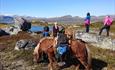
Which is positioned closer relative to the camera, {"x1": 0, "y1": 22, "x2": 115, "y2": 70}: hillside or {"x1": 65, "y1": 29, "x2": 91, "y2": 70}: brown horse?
{"x1": 65, "y1": 29, "x2": 91, "y2": 70}: brown horse

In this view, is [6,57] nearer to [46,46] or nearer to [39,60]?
[39,60]

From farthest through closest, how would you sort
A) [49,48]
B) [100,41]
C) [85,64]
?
[100,41], [49,48], [85,64]

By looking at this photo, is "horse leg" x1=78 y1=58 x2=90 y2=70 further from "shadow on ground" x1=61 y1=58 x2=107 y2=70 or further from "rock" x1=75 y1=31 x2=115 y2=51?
"rock" x1=75 y1=31 x2=115 y2=51

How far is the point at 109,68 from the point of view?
1692cm

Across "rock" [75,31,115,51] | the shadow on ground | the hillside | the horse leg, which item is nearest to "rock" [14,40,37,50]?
the hillside

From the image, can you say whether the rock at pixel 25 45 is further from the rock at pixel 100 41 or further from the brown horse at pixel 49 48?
the rock at pixel 100 41

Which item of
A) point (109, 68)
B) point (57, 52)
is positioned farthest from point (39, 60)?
point (109, 68)

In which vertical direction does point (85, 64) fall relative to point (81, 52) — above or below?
below

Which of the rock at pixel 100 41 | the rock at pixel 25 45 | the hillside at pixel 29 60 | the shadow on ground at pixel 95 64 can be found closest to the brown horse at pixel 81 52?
the shadow on ground at pixel 95 64

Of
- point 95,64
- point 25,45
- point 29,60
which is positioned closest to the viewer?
point 95,64

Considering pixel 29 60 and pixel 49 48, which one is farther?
pixel 29 60

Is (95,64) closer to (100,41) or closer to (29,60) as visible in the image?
(29,60)

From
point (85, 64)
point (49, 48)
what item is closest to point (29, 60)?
point (49, 48)

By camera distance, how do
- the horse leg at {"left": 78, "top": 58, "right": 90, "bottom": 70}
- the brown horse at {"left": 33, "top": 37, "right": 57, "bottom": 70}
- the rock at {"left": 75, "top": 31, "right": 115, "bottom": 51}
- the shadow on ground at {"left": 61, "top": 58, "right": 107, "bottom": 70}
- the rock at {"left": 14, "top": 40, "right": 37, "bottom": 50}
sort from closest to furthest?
the horse leg at {"left": 78, "top": 58, "right": 90, "bottom": 70}, the brown horse at {"left": 33, "top": 37, "right": 57, "bottom": 70}, the shadow on ground at {"left": 61, "top": 58, "right": 107, "bottom": 70}, the rock at {"left": 14, "top": 40, "right": 37, "bottom": 50}, the rock at {"left": 75, "top": 31, "right": 115, "bottom": 51}
